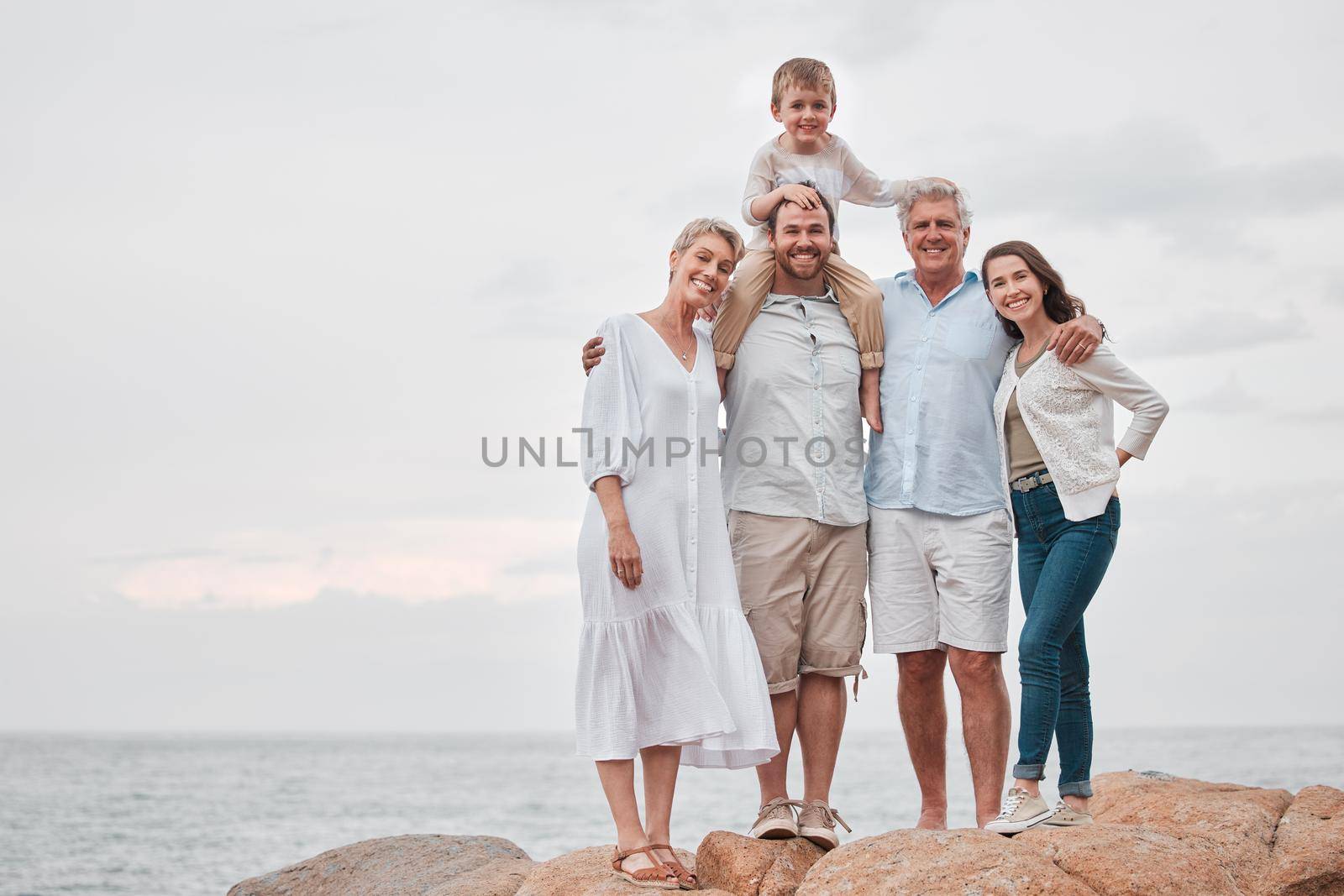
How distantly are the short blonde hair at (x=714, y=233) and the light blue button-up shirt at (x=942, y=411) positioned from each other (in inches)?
42.3

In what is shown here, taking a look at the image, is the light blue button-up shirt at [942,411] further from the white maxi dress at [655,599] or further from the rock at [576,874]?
the rock at [576,874]

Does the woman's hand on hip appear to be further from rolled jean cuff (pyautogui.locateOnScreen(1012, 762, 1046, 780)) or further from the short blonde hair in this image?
rolled jean cuff (pyautogui.locateOnScreen(1012, 762, 1046, 780))

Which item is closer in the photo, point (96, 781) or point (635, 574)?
point (635, 574)

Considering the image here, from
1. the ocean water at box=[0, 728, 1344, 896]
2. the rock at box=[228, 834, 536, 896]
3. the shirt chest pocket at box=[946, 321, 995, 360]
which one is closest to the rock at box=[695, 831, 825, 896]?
the rock at box=[228, 834, 536, 896]

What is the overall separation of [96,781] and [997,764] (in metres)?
42.9

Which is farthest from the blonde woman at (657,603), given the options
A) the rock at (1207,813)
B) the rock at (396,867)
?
the rock at (396,867)

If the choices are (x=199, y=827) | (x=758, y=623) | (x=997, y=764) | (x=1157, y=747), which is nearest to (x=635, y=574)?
(x=758, y=623)

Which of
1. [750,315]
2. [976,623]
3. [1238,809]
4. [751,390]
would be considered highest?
[750,315]

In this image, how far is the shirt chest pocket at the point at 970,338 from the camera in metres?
5.48

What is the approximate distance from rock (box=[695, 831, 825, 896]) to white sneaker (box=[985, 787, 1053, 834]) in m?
0.78

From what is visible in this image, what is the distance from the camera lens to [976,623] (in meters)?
5.30

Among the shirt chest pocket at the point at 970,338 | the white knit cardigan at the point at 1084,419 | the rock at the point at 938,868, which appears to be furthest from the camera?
the shirt chest pocket at the point at 970,338

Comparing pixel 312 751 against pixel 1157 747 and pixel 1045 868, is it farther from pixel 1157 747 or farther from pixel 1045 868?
→ pixel 1045 868

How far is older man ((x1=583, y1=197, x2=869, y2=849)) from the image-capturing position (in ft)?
17.2
